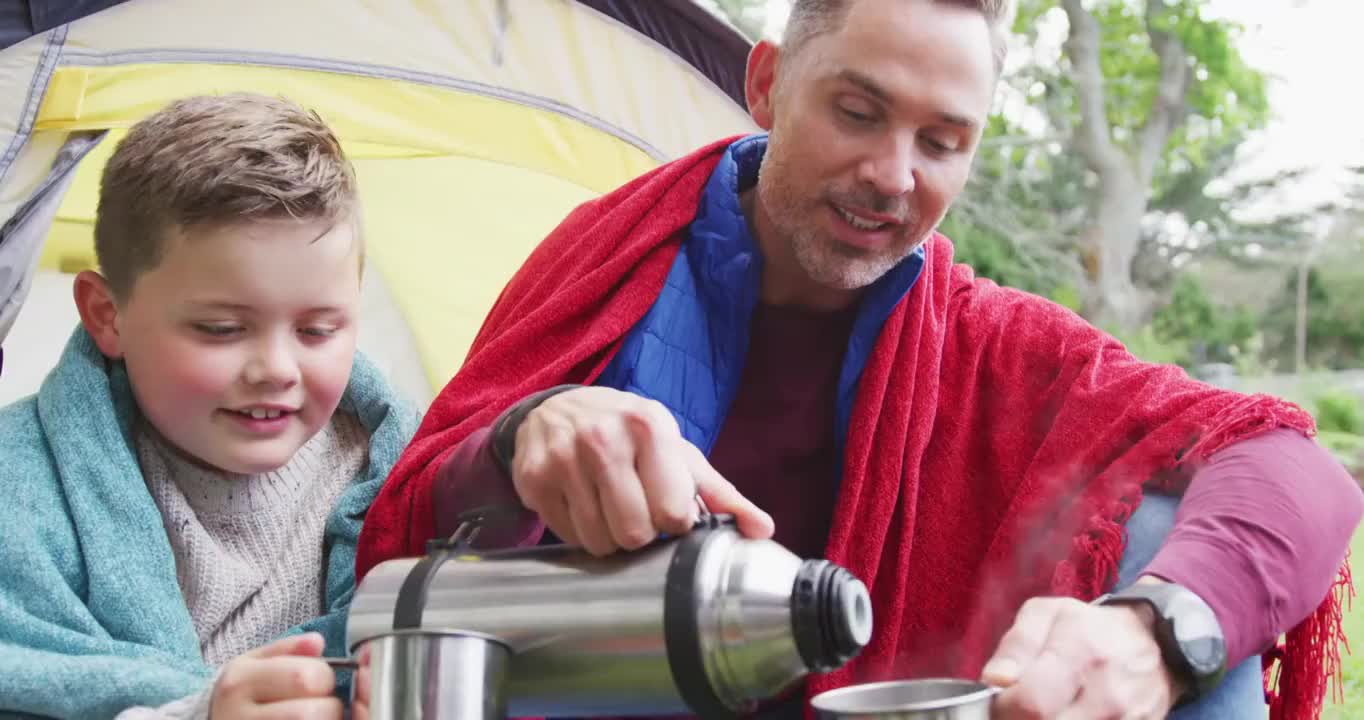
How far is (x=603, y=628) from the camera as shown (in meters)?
0.77

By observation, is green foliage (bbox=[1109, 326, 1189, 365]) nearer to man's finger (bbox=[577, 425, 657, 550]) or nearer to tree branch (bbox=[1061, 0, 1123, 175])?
tree branch (bbox=[1061, 0, 1123, 175])

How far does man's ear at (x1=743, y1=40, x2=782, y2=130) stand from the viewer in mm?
1464

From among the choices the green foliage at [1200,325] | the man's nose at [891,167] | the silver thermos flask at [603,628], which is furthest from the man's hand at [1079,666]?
the green foliage at [1200,325]

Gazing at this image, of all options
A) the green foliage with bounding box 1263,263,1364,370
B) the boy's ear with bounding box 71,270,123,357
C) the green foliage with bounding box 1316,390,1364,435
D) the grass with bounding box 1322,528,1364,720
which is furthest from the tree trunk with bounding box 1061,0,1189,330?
the boy's ear with bounding box 71,270,123,357

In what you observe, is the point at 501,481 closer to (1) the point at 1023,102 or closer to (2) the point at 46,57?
(2) the point at 46,57

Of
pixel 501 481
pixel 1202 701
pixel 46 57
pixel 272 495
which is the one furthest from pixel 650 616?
pixel 46 57

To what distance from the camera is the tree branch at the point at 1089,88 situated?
8.47m

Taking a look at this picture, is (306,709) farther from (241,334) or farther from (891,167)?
(891,167)

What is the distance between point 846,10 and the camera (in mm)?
1304

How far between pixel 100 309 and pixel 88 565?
28 centimetres

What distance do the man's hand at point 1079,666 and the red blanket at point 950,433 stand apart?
8.7 inches

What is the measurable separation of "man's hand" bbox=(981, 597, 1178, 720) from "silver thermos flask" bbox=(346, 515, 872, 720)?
0.11 m

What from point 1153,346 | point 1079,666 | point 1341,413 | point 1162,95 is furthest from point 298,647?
point 1162,95

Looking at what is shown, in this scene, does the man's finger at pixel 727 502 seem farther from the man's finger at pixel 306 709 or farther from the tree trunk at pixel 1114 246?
Answer: the tree trunk at pixel 1114 246
